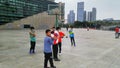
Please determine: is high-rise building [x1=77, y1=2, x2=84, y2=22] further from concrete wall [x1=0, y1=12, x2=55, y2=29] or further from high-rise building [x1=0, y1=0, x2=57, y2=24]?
concrete wall [x1=0, y1=12, x2=55, y2=29]

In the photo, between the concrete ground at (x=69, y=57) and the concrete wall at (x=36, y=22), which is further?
the concrete wall at (x=36, y=22)

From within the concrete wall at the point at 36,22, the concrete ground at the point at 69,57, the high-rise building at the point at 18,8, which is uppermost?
the high-rise building at the point at 18,8

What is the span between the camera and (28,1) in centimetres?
7019

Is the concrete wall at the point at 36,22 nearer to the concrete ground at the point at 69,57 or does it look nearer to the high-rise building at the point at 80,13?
the concrete ground at the point at 69,57

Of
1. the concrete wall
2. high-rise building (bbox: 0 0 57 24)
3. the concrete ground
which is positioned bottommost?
the concrete ground

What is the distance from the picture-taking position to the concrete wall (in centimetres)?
6083

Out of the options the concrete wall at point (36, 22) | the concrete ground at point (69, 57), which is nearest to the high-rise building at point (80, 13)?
the concrete wall at point (36, 22)

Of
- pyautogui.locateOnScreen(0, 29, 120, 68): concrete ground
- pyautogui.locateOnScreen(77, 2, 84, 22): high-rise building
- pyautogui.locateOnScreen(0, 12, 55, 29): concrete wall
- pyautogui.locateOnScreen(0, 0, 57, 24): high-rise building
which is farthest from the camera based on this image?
pyautogui.locateOnScreen(77, 2, 84, 22): high-rise building

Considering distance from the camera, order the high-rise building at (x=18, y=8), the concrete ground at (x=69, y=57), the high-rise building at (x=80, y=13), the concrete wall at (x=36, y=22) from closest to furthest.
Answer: the concrete ground at (x=69, y=57), the high-rise building at (x=18, y=8), the concrete wall at (x=36, y=22), the high-rise building at (x=80, y=13)

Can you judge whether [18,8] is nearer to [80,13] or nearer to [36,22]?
[36,22]

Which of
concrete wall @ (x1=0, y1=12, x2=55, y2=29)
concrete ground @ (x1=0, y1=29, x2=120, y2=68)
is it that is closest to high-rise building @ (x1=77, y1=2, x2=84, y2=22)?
concrete wall @ (x1=0, y1=12, x2=55, y2=29)

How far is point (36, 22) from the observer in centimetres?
6806

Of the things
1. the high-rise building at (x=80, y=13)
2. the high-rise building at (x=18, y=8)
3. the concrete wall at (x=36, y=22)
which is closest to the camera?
the high-rise building at (x=18, y=8)

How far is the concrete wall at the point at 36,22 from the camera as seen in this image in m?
60.8
